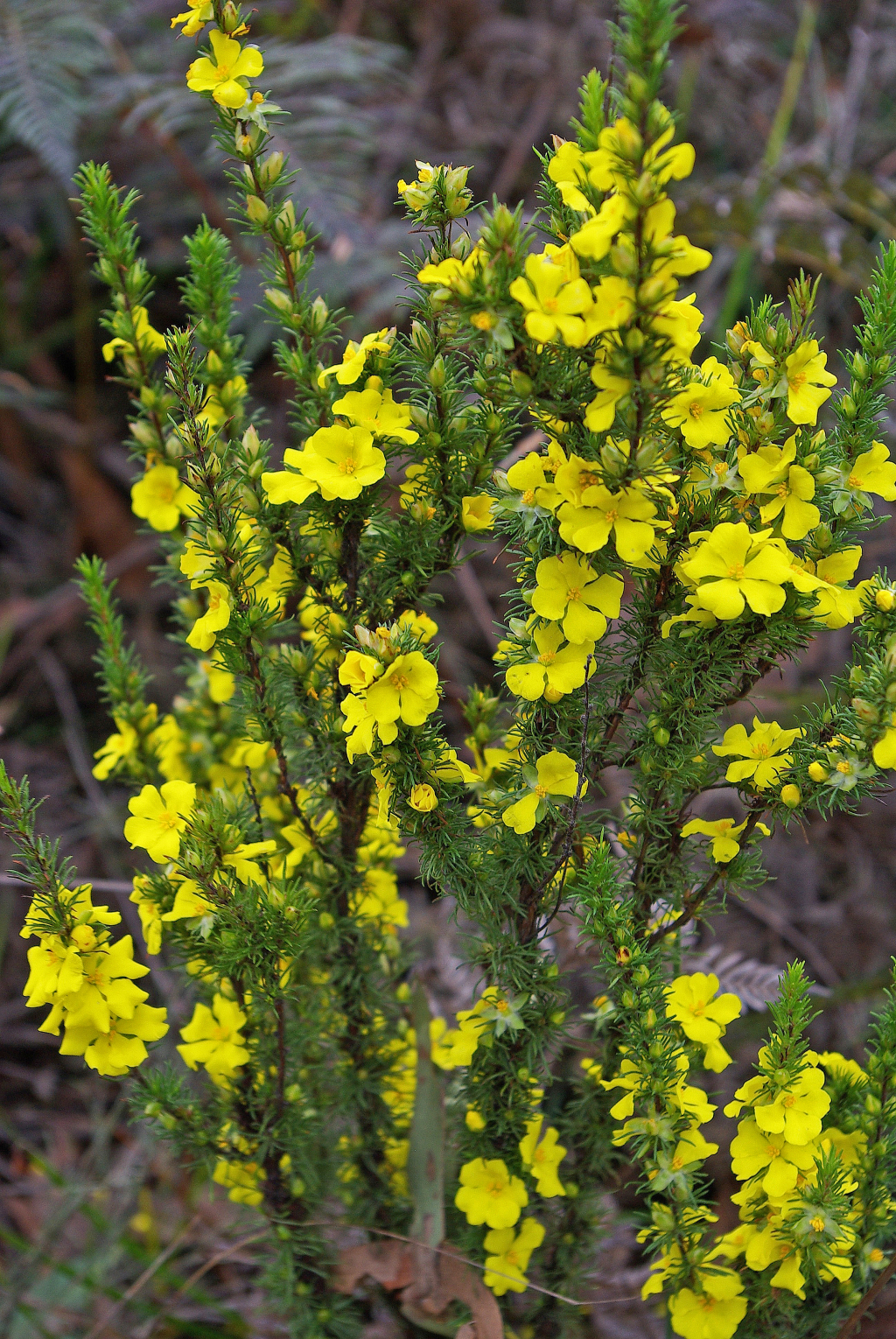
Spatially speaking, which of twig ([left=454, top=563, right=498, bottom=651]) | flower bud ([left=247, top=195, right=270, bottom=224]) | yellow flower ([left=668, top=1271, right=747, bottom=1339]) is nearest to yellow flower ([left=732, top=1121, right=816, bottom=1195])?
yellow flower ([left=668, top=1271, right=747, bottom=1339])

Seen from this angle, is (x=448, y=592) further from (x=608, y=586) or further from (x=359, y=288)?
(x=608, y=586)

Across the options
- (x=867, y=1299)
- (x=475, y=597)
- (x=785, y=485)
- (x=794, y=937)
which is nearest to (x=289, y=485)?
(x=785, y=485)

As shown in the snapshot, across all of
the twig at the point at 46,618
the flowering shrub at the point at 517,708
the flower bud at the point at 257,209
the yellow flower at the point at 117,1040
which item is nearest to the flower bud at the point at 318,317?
the flowering shrub at the point at 517,708

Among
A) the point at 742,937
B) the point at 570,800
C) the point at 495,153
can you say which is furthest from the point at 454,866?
the point at 495,153

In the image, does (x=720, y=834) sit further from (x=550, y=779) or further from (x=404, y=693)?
(x=404, y=693)

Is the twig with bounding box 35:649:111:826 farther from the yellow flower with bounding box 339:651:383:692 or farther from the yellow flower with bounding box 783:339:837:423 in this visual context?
the yellow flower with bounding box 783:339:837:423

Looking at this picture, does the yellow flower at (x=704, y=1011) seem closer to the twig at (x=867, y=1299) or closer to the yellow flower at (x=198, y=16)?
the twig at (x=867, y=1299)

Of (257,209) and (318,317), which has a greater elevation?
(257,209)
